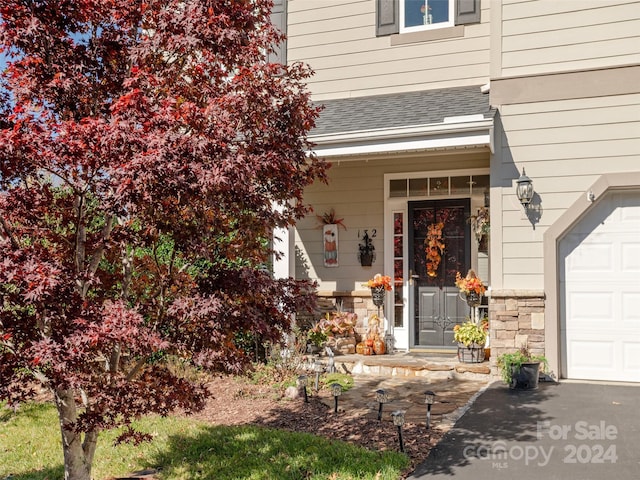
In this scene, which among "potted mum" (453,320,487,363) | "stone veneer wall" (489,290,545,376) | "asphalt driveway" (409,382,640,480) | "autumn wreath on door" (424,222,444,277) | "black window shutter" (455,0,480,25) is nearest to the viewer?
"asphalt driveway" (409,382,640,480)

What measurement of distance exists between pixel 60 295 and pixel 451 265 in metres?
Result: 6.32

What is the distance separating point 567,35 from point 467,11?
169 cm

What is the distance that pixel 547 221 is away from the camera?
711 cm

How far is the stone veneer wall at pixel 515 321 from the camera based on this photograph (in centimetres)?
712

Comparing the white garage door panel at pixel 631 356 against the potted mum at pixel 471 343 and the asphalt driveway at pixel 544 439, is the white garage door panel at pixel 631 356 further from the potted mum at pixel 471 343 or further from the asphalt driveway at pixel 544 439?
the potted mum at pixel 471 343

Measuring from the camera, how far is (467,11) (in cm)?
836

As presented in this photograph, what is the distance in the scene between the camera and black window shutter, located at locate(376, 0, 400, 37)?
8.73m

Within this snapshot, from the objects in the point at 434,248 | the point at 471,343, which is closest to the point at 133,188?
the point at 471,343

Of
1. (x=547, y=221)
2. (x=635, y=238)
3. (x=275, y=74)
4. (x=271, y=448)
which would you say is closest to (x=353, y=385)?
(x=271, y=448)

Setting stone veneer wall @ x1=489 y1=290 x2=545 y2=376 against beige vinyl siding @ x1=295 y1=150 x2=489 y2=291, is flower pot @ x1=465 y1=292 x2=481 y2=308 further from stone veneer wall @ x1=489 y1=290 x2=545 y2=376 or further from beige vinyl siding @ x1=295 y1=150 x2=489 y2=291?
beige vinyl siding @ x1=295 y1=150 x2=489 y2=291

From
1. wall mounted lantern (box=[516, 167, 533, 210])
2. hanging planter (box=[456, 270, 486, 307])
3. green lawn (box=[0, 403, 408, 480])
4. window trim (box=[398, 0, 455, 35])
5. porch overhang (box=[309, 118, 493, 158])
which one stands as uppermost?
window trim (box=[398, 0, 455, 35])

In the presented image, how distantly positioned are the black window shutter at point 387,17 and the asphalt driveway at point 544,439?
5.41 metres

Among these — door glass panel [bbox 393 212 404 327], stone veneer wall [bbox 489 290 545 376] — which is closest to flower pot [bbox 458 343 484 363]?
stone veneer wall [bbox 489 290 545 376]

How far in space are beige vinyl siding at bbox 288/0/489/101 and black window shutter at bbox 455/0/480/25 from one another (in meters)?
0.09
